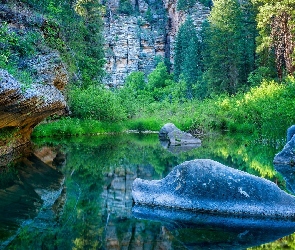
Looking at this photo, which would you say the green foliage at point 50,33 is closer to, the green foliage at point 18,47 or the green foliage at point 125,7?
the green foliage at point 18,47

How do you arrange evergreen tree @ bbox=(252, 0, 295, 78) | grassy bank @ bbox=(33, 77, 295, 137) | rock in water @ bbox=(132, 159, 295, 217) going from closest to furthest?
rock in water @ bbox=(132, 159, 295, 217), grassy bank @ bbox=(33, 77, 295, 137), evergreen tree @ bbox=(252, 0, 295, 78)

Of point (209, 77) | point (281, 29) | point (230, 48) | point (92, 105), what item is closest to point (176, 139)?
point (92, 105)

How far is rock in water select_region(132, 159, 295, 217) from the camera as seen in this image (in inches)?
278

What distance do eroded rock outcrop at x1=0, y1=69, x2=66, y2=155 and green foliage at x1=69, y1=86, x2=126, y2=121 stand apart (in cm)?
1340

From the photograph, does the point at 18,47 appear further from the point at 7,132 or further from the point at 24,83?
the point at 24,83

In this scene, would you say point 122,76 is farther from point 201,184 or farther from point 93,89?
point 201,184

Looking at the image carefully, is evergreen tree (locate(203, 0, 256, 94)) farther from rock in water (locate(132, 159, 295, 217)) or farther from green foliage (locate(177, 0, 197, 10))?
rock in water (locate(132, 159, 295, 217))

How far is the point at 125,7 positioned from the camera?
68312mm

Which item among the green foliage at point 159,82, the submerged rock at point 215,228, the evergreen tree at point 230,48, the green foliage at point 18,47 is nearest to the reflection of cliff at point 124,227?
the submerged rock at point 215,228

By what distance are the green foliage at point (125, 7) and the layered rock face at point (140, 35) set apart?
625mm

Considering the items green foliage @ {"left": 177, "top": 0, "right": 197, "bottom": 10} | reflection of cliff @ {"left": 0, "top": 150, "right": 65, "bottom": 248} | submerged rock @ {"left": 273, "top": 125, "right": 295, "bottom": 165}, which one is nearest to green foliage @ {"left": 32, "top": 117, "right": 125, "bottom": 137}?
reflection of cliff @ {"left": 0, "top": 150, "right": 65, "bottom": 248}

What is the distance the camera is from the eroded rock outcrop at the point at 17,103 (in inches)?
432

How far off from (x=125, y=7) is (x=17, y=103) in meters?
59.3

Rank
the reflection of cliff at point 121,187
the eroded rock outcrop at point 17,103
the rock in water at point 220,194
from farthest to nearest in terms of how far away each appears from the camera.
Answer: the eroded rock outcrop at point 17,103 → the reflection of cliff at point 121,187 → the rock in water at point 220,194
